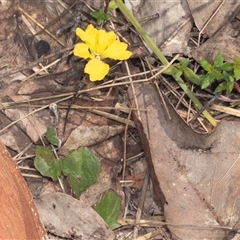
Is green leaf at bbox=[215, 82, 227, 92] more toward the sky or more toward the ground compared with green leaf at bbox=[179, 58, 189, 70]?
more toward the ground

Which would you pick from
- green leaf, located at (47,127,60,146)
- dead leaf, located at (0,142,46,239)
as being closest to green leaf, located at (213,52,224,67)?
green leaf, located at (47,127,60,146)

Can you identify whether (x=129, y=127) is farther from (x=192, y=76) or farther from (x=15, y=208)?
(x=15, y=208)

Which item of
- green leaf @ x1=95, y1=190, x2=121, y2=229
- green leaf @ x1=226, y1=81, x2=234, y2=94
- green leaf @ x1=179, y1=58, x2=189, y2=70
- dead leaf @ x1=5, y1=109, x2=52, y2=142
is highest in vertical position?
dead leaf @ x1=5, y1=109, x2=52, y2=142

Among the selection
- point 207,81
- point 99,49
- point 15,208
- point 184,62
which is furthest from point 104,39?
point 15,208

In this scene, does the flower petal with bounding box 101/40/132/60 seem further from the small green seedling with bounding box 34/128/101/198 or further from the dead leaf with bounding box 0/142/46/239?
the dead leaf with bounding box 0/142/46/239

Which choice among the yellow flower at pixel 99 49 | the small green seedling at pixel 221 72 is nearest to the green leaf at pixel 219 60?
the small green seedling at pixel 221 72

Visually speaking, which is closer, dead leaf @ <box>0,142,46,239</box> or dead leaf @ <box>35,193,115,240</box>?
dead leaf @ <box>0,142,46,239</box>

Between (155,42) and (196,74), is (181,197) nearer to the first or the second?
(196,74)

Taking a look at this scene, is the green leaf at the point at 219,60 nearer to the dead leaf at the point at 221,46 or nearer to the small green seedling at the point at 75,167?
the dead leaf at the point at 221,46
